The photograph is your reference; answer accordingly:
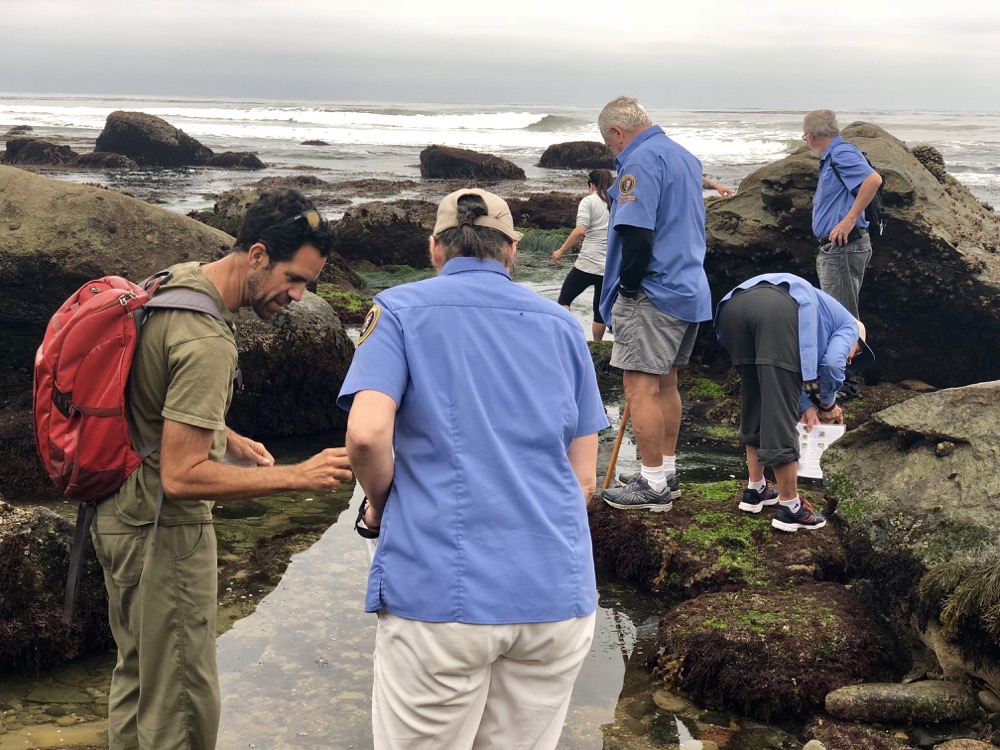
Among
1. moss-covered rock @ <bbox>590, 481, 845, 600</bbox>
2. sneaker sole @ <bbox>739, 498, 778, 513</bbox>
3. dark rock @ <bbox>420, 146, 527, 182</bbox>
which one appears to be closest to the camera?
moss-covered rock @ <bbox>590, 481, 845, 600</bbox>

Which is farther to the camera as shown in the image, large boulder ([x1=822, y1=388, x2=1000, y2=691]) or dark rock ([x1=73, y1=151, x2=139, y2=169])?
dark rock ([x1=73, y1=151, x2=139, y2=169])

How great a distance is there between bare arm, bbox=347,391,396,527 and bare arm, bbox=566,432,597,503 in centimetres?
55

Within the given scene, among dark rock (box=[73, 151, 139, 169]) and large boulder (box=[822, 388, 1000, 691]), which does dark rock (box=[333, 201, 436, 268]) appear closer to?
large boulder (box=[822, 388, 1000, 691])

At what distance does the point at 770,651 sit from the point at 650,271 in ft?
7.78

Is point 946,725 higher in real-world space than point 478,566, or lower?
lower

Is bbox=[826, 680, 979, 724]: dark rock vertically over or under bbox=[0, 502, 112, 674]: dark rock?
under

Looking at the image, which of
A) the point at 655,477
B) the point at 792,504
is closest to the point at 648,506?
the point at 655,477

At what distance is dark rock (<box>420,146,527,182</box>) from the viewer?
115ft

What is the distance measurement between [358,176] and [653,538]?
1199 inches

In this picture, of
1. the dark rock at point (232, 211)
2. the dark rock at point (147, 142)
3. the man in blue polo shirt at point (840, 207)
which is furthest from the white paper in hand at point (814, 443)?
the dark rock at point (147, 142)

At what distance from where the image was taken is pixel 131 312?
298 centimetres

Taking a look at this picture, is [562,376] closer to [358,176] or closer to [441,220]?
[441,220]

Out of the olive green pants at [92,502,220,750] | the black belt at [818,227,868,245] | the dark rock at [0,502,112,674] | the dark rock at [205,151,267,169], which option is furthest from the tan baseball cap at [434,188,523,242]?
the dark rock at [205,151,267,169]

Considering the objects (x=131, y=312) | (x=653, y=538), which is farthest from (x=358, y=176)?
(x=131, y=312)
